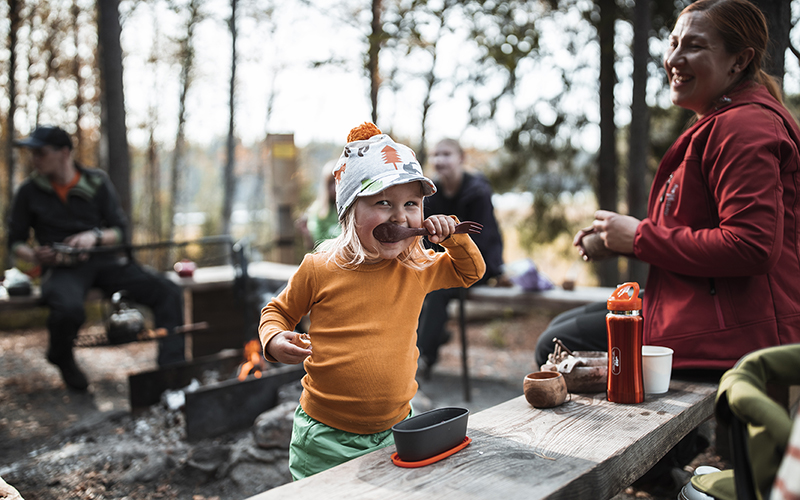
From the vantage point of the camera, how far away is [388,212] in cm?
165

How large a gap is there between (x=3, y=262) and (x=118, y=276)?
5.15 m

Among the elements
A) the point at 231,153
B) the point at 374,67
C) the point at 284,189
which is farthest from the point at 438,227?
the point at 231,153

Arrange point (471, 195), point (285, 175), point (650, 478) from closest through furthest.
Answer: point (650, 478) → point (471, 195) → point (285, 175)

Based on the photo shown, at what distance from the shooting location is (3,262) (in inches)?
327

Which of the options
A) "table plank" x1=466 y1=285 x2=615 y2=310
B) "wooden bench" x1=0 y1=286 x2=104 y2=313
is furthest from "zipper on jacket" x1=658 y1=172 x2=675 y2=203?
"wooden bench" x1=0 y1=286 x2=104 y2=313

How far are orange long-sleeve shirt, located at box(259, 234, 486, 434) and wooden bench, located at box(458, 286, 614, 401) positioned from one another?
2.40 m

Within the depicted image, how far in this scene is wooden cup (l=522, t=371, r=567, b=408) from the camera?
165cm

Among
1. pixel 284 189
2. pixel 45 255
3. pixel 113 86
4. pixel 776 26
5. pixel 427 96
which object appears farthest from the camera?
pixel 427 96

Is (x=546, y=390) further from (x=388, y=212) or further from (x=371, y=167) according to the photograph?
(x=371, y=167)

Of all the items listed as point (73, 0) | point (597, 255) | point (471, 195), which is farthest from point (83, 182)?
point (73, 0)

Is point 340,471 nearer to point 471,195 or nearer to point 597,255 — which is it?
point 597,255

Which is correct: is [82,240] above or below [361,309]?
above

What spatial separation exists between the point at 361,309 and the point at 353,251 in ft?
0.60

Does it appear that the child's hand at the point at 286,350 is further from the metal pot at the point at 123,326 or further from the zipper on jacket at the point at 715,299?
the metal pot at the point at 123,326
